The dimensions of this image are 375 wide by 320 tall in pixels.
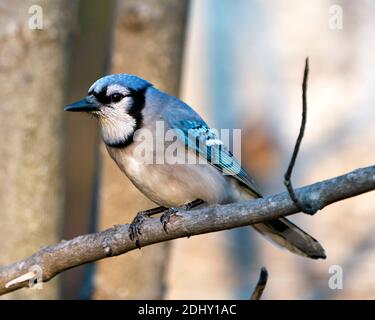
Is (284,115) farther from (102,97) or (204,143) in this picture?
(102,97)

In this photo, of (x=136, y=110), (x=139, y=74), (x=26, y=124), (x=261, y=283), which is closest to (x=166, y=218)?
(x=261, y=283)

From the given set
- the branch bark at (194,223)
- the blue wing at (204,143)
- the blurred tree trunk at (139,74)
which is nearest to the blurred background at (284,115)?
the blurred tree trunk at (139,74)

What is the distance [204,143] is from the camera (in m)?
4.10

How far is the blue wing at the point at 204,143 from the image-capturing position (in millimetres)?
4020

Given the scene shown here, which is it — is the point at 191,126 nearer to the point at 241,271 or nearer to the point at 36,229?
the point at 36,229

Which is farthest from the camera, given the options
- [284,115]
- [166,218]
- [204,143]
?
[284,115]

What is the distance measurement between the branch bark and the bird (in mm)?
410

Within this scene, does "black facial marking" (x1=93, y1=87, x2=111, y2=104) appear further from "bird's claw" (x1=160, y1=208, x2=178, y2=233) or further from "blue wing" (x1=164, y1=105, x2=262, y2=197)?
"bird's claw" (x1=160, y1=208, x2=178, y2=233)

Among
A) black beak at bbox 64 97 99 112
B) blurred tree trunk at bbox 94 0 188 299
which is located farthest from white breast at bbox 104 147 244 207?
A: blurred tree trunk at bbox 94 0 188 299

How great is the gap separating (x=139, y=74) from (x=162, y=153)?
3.00 feet

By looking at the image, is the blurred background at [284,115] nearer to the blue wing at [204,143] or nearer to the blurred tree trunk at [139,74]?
the blurred tree trunk at [139,74]

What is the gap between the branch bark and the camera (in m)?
2.69
